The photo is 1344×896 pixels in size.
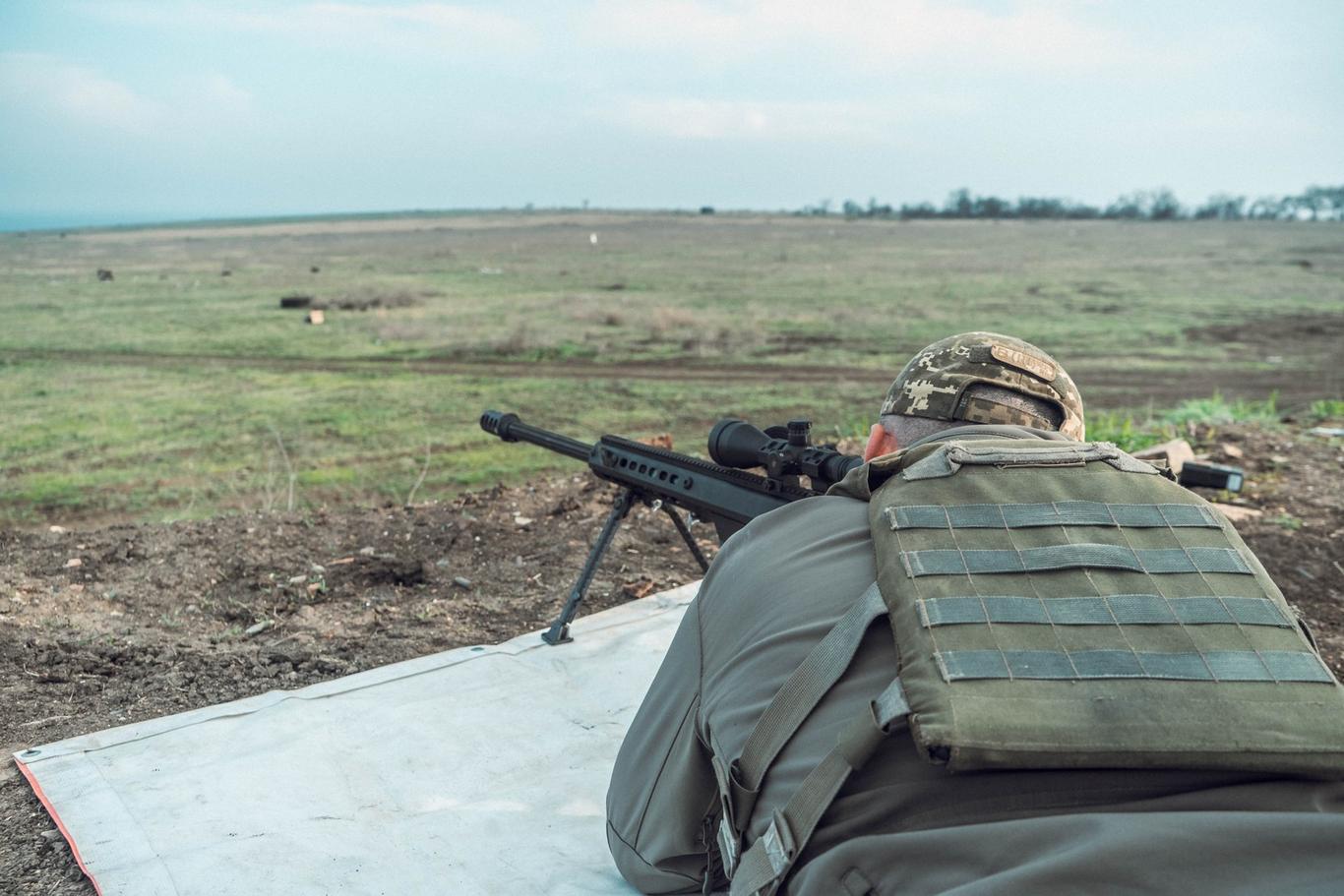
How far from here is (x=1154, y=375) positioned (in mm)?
16625

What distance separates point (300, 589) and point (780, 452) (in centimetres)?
308

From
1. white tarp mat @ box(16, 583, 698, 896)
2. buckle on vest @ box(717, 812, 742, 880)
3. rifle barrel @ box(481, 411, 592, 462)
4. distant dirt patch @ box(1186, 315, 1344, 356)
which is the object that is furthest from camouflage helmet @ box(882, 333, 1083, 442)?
distant dirt patch @ box(1186, 315, 1344, 356)

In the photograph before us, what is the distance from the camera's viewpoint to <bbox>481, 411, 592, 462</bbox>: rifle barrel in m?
4.35

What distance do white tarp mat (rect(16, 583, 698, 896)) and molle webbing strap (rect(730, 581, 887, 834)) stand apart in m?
1.06

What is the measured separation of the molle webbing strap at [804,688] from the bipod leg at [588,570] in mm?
2353

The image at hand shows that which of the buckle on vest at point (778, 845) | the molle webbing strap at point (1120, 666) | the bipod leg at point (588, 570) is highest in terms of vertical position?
the molle webbing strap at point (1120, 666)

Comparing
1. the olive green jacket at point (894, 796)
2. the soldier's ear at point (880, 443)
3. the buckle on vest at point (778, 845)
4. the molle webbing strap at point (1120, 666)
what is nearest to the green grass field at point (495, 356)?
the soldier's ear at point (880, 443)

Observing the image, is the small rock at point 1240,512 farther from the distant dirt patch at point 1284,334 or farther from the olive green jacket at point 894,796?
the distant dirt patch at point 1284,334

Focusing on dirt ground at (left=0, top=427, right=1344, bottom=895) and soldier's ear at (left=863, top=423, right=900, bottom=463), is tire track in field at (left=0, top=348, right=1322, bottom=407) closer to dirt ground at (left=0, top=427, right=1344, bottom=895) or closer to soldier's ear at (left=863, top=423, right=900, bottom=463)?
dirt ground at (left=0, top=427, right=1344, bottom=895)

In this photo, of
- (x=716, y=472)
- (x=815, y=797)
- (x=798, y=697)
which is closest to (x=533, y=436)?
(x=716, y=472)

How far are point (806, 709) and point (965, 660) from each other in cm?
30

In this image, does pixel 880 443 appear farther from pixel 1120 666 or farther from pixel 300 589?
pixel 300 589

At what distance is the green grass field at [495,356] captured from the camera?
10648 mm

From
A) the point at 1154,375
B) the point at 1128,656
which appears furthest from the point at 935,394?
the point at 1154,375
